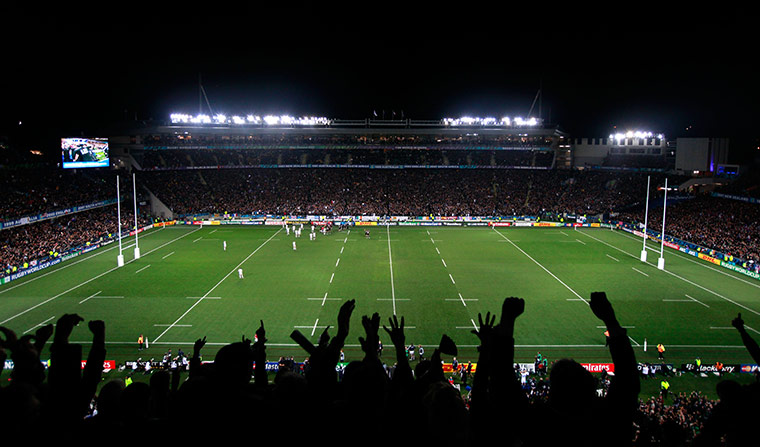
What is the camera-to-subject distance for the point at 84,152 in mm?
53219

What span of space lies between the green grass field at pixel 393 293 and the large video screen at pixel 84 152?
43.1 ft

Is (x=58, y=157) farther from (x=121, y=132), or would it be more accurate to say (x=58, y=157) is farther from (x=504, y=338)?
(x=504, y=338)

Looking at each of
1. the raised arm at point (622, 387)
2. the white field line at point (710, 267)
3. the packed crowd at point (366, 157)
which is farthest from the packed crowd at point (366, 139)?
the raised arm at point (622, 387)

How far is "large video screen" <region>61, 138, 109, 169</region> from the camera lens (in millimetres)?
51031

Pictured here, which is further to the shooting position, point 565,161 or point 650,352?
point 565,161

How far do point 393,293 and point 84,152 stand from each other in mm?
42451

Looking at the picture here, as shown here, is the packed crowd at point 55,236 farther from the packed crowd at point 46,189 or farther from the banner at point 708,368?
the banner at point 708,368

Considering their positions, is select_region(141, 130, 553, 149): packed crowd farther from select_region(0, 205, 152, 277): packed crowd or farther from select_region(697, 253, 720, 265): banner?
select_region(697, 253, 720, 265): banner

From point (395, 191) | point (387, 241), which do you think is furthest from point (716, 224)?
point (395, 191)

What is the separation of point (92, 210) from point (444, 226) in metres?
40.5

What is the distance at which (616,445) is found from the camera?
2912mm

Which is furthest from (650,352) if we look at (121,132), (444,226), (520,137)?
(121,132)

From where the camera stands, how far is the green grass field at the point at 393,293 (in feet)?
76.0

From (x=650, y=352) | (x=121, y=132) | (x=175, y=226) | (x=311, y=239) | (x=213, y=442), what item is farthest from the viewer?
(x=121, y=132)
